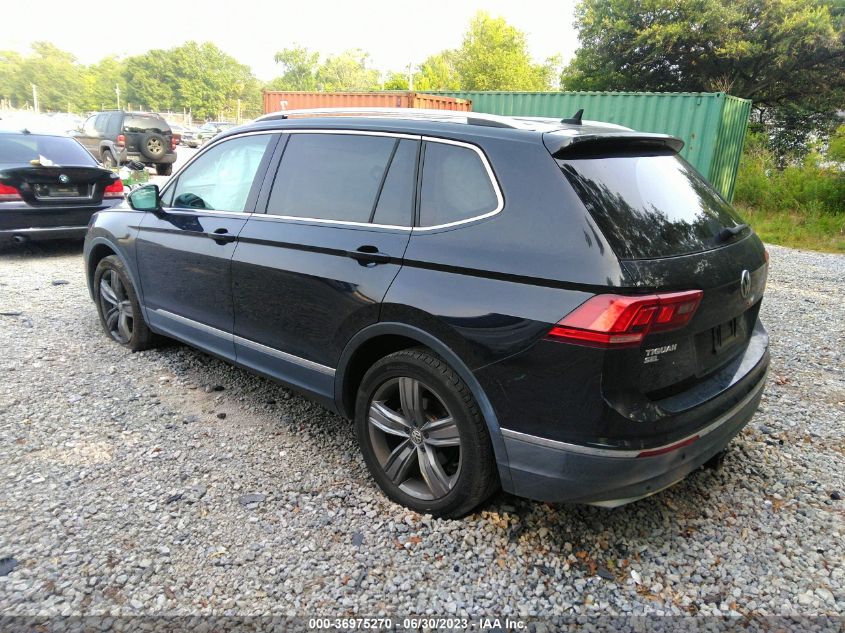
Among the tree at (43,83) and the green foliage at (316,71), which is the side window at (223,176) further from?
the tree at (43,83)

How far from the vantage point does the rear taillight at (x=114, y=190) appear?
8.13m

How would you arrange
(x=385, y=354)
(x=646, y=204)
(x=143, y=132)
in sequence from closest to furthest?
1. (x=646, y=204)
2. (x=385, y=354)
3. (x=143, y=132)

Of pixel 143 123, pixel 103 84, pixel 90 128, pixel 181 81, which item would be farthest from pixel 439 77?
pixel 103 84

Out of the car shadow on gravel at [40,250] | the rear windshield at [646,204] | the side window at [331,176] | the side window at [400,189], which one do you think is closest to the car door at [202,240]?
the side window at [331,176]

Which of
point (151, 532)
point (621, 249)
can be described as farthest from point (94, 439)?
point (621, 249)

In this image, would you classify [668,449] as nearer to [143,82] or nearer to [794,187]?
[794,187]

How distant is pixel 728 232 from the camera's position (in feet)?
8.77

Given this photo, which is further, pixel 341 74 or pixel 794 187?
pixel 341 74

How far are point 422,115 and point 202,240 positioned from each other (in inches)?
65.0

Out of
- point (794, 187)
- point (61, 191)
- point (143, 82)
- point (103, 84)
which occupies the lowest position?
point (794, 187)

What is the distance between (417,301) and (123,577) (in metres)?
1.60

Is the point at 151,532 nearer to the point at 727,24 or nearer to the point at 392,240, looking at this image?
the point at 392,240

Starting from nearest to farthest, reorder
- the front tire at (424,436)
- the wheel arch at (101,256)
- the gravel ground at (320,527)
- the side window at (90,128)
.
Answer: the gravel ground at (320,527) < the front tire at (424,436) < the wheel arch at (101,256) < the side window at (90,128)

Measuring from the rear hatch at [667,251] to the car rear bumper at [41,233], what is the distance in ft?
24.3
